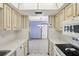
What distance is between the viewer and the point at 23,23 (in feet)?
17.3

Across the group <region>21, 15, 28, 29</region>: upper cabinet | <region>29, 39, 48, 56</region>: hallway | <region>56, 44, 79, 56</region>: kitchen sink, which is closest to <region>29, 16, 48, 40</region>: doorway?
<region>29, 39, 48, 56</region>: hallway

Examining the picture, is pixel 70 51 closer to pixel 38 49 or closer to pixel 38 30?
pixel 38 49

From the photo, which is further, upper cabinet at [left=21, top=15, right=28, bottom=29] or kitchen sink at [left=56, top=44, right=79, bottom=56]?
upper cabinet at [left=21, top=15, right=28, bottom=29]

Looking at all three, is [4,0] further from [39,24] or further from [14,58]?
[39,24]

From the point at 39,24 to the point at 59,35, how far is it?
6.38 metres

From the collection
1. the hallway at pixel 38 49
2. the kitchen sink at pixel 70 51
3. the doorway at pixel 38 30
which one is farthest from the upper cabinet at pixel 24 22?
the doorway at pixel 38 30

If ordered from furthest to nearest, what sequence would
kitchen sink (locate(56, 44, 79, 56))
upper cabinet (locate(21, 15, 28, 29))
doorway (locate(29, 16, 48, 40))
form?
doorway (locate(29, 16, 48, 40)), upper cabinet (locate(21, 15, 28, 29)), kitchen sink (locate(56, 44, 79, 56))

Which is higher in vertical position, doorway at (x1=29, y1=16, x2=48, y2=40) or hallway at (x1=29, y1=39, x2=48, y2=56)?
doorway at (x1=29, y1=16, x2=48, y2=40)

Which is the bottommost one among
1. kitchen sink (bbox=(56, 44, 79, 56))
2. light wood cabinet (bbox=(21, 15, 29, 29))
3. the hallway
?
the hallway

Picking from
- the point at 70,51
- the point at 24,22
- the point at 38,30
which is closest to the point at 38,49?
the point at 24,22

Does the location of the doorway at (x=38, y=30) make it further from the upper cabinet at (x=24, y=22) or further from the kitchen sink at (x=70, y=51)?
the kitchen sink at (x=70, y=51)

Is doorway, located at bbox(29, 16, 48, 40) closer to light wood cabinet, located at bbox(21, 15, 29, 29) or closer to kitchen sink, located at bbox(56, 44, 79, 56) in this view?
light wood cabinet, located at bbox(21, 15, 29, 29)

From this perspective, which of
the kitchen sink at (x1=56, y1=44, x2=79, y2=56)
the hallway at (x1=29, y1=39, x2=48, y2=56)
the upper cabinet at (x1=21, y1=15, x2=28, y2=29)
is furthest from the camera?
the upper cabinet at (x1=21, y1=15, x2=28, y2=29)

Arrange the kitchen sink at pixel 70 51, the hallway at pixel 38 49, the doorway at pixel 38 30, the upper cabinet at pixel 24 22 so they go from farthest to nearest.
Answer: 1. the doorway at pixel 38 30
2. the upper cabinet at pixel 24 22
3. the hallway at pixel 38 49
4. the kitchen sink at pixel 70 51
